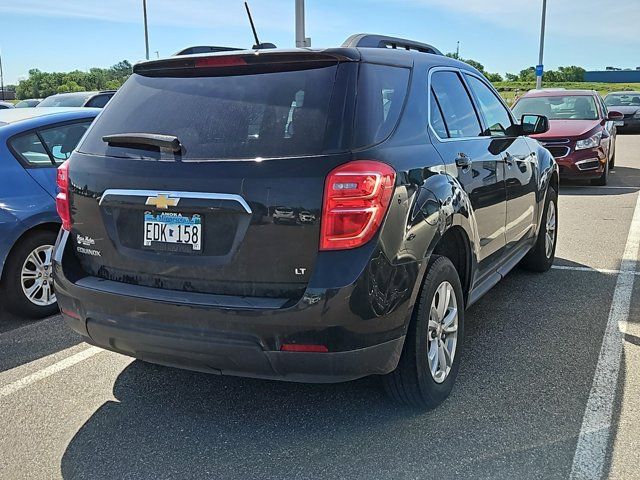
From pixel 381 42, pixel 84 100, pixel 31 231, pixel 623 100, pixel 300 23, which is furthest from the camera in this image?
pixel 623 100

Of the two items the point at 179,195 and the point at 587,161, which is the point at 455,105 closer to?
the point at 179,195

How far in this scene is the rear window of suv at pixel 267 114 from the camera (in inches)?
110

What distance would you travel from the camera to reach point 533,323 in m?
4.59

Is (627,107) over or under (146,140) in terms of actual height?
under

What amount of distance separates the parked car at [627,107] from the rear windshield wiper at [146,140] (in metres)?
22.3

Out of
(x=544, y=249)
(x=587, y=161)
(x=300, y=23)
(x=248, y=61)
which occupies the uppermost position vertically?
(x=300, y=23)

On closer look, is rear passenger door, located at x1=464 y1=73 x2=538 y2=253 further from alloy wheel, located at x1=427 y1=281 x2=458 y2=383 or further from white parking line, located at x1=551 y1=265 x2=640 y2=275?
Result: alloy wheel, located at x1=427 y1=281 x2=458 y2=383

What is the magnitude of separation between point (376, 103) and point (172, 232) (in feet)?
3.56

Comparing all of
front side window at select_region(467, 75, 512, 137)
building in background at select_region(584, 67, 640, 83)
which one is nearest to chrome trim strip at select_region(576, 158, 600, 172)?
front side window at select_region(467, 75, 512, 137)

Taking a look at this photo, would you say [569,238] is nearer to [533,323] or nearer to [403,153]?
[533,323]

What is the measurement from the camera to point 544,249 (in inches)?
227

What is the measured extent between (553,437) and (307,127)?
6.00 ft

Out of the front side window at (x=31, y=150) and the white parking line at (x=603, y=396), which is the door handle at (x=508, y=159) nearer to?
the white parking line at (x=603, y=396)

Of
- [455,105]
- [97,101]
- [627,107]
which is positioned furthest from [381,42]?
[627,107]
